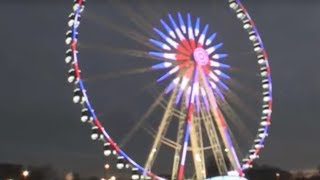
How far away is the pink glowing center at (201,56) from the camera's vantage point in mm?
33250

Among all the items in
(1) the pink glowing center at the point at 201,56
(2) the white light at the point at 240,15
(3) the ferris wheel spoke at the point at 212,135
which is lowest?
(3) the ferris wheel spoke at the point at 212,135

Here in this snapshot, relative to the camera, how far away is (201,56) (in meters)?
33.6

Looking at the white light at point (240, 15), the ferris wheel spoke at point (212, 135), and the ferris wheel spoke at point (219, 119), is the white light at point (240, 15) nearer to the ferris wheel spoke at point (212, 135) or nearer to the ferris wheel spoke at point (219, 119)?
the ferris wheel spoke at point (219, 119)

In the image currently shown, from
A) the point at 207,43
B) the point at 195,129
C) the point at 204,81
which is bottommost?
the point at 195,129

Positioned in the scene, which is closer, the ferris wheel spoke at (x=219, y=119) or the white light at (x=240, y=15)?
the ferris wheel spoke at (x=219, y=119)

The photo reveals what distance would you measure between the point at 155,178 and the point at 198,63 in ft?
20.7

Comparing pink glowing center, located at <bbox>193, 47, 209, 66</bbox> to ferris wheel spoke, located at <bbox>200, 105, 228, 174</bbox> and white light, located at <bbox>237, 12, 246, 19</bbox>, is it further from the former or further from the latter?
white light, located at <bbox>237, 12, 246, 19</bbox>

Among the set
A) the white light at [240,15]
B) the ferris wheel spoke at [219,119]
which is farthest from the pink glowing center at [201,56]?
the white light at [240,15]

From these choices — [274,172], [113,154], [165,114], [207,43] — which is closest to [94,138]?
[113,154]

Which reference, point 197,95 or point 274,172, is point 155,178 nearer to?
point 197,95

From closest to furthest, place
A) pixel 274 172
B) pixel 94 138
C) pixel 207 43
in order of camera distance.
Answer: pixel 94 138, pixel 207 43, pixel 274 172

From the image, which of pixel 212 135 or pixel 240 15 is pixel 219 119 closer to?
pixel 212 135

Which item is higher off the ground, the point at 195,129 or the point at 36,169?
the point at 36,169

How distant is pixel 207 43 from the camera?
34.7 m
